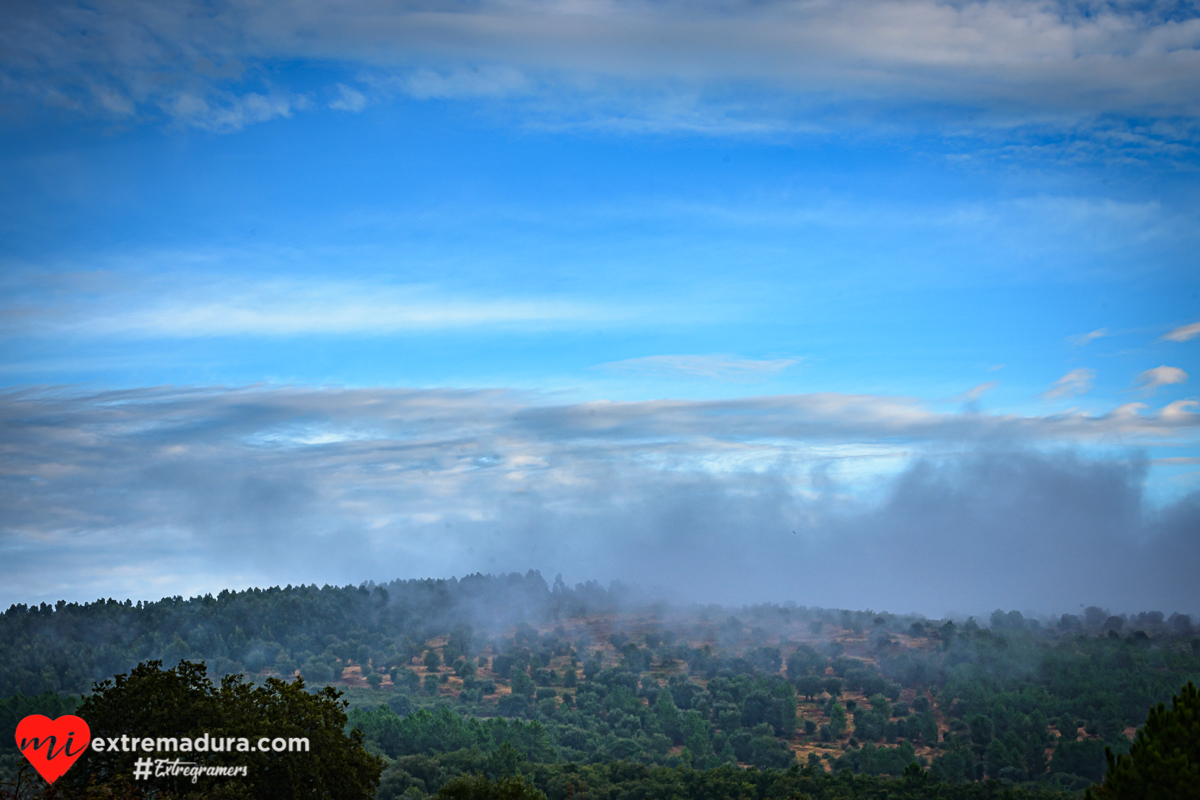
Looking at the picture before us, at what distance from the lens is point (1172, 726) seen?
24.0 m

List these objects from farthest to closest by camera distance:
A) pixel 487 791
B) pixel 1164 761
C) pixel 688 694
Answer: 1. pixel 688 694
2. pixel 487 791
3. pixel 1164 761

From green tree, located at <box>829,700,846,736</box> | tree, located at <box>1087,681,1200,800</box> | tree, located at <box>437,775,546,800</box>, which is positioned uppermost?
tree, located at <box>1087,681,1200,800</box>

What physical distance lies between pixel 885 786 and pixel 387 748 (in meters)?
49.2

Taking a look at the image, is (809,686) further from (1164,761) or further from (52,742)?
(52,742)

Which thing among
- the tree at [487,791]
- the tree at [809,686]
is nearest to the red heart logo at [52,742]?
the tree at [487,791]

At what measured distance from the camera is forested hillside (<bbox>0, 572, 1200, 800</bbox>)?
91375mm

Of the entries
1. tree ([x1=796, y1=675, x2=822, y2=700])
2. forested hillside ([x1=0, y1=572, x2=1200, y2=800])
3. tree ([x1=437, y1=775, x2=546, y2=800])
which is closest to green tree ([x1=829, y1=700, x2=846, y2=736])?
forested hillside ([x1=0, y1=572, x2=1200, y2=800])

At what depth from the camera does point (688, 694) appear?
139250 millimetres

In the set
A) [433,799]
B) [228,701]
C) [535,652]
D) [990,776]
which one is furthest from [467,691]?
[228,701]

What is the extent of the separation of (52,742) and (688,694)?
403 feet

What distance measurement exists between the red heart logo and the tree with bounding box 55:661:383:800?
3.43 ft

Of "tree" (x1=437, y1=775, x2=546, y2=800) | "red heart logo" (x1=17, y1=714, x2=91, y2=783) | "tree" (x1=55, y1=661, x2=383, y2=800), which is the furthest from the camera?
"tree" (x1=437, y1=775, x2=546, y2=800)

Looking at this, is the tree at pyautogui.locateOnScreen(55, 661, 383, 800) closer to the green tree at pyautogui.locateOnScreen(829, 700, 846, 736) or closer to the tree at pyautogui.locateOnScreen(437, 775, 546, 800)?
the tree at pyautogui.locateOnScreen(437, 775, 546, 800)

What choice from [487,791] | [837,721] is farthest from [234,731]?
[837,721]
